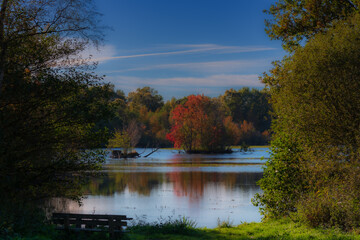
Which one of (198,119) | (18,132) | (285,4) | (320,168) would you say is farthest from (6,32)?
(198,119)

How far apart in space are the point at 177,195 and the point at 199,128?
48014mm

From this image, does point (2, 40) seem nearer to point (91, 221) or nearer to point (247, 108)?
point (91, 221)

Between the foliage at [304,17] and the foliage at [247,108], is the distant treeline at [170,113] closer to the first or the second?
the foliage at [247,108]

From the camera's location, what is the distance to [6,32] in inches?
502

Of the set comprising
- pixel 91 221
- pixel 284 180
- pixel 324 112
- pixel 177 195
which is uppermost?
pixel 324 112

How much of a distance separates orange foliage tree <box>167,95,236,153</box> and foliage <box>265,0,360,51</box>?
52296 mm

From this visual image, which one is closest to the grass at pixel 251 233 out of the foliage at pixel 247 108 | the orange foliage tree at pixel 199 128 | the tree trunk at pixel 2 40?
the tree trunk at pixel 2 40

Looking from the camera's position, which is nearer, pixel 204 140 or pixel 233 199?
pixel 233 199

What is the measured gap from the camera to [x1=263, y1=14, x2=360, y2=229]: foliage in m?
14.8

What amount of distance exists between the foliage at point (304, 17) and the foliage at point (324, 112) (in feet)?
13.7

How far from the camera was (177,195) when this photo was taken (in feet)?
91.5

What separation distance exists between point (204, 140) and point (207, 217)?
56726mm

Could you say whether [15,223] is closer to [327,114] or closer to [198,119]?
[327,114]

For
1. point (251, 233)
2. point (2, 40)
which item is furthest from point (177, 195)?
point (2, 40)
